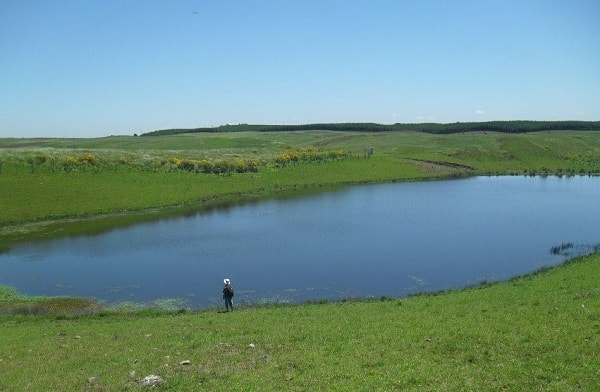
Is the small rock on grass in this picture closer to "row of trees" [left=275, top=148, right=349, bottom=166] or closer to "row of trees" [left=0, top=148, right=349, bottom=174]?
"row of trees" [left=0, top=148, right=349, bottom=174]

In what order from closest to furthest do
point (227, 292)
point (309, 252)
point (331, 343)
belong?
point (331, 343) → point (227, 292) → point (309, 252)

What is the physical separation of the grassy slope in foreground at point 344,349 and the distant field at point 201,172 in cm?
4352

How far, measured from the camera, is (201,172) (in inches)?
4122

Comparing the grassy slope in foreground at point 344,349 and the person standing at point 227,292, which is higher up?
the grassy slope in foreground at point 344,349

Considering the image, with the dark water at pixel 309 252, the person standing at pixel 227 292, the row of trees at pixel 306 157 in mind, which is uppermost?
the row of trees at pixel 306 157

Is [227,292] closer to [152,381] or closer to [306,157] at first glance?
[152,381]

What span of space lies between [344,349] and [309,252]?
3059 centimetres

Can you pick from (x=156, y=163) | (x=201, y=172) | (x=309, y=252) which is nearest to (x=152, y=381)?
(x=309, y=252)

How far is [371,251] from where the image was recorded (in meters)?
48.2

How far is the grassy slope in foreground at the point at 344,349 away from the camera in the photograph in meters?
15.0

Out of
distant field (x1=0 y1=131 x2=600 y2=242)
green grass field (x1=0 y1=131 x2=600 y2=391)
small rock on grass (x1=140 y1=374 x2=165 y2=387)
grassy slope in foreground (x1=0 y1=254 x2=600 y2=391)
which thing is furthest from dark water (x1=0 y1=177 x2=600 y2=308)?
small rock on grass (x1=140 y1=374 x2=165 y2=387)

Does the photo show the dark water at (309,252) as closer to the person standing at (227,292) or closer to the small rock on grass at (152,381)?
the person standing at (227,292)

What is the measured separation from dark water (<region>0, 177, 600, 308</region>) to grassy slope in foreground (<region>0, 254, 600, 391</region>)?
34.0ft

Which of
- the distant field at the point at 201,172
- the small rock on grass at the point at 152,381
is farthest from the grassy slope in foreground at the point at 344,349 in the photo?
the distant field at the point at 201,172
